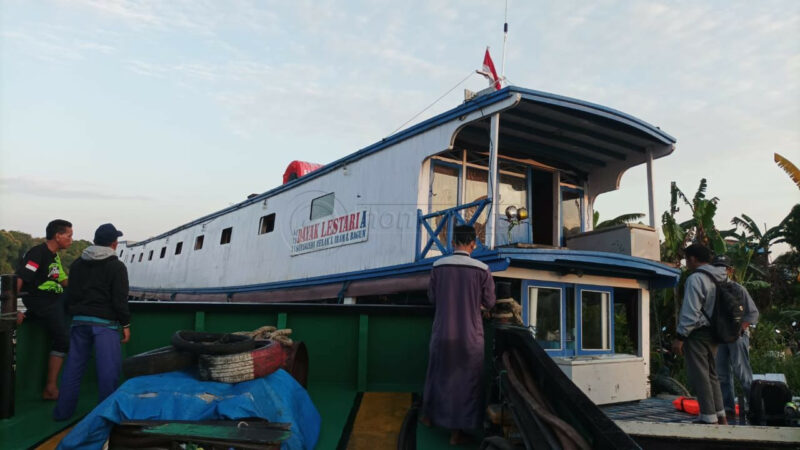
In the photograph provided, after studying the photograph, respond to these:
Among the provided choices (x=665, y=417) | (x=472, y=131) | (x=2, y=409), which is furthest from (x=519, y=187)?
(x=2, y=409)

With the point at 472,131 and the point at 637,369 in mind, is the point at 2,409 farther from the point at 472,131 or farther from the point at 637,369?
the point at 637,369

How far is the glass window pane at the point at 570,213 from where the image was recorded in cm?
1011

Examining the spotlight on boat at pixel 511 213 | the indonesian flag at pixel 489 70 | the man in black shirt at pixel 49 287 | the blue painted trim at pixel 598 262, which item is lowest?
the man in black shirt at pixel 49 287

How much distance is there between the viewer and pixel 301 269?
35.0ft

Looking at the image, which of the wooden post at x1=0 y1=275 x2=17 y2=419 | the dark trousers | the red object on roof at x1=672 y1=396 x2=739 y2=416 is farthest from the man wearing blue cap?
the red object on roof at x1=672 y1=396 x2=739 y2=416

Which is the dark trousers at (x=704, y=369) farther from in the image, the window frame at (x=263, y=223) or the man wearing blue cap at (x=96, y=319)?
the window frame at (x=263, y=223)

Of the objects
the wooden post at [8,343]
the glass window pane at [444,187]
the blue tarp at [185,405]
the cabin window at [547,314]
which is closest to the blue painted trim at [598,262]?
the cabin window at [547,314]

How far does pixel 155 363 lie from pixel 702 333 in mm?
4963

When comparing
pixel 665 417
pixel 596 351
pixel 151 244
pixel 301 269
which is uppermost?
pixel 151 244

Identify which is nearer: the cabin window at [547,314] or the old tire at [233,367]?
the old tire at [233,367]

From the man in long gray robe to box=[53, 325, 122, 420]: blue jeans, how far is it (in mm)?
2427

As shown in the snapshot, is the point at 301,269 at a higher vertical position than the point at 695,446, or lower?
higher

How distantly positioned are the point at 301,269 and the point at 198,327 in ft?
18.0

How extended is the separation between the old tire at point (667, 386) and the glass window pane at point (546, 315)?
14.5ft
